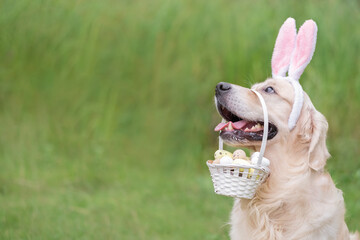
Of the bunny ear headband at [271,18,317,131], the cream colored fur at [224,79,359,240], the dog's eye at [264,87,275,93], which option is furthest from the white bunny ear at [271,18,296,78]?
the cream colored fur at [224,79,359,240]

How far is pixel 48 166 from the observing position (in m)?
6.86

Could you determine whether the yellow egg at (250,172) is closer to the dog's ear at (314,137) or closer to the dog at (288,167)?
the dog at (288,167)

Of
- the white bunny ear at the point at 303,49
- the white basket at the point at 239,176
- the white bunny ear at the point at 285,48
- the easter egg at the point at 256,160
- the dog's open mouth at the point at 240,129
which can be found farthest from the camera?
the white bunny ear at the point at 285,48

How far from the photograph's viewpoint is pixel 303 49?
3.77m

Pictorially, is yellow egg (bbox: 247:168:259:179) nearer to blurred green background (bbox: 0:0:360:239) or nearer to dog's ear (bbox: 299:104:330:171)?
dog's ear (bbox: 299:104:330:171)

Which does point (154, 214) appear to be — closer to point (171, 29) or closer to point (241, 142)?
point (241, 142)

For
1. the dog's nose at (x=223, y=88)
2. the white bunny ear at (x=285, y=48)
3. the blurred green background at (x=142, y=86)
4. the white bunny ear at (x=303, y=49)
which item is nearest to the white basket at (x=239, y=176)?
the dog's nose at (x=223, y=88)

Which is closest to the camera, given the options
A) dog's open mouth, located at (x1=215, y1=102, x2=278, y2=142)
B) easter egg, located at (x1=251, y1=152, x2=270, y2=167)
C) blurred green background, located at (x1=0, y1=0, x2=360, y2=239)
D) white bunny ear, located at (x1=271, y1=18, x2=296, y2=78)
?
easter egg, located at (x1=251, y1=152, x2=270, y2=167)

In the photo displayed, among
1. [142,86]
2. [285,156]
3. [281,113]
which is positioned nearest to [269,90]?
[281,113]

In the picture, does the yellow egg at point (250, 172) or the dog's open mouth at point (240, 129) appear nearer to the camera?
the yellow egg at point (250, 172)

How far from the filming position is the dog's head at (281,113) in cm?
354

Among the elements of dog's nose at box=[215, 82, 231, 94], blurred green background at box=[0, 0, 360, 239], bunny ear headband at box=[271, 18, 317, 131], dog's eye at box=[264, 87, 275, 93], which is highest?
bunny ear headband at box=[271, 18, 317, 131]

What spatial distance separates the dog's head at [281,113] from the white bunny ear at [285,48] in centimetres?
8

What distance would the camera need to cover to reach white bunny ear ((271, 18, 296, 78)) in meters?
3.90
